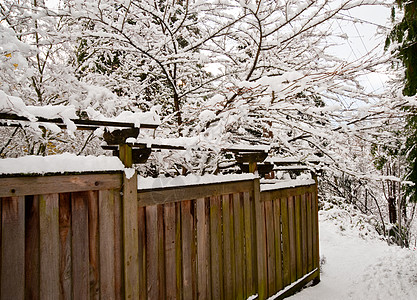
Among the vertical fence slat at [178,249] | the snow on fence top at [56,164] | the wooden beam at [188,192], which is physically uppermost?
the snow on fence top at [56,164]

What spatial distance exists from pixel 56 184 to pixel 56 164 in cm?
12

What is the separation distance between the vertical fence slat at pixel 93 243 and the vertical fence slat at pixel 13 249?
40 centimetres

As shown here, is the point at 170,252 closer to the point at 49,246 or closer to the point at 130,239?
the point at 130,239

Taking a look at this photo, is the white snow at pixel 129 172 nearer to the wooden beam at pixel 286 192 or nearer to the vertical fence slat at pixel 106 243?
the vertical fence slat at pixel 106 243

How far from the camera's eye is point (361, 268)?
5.64 metres

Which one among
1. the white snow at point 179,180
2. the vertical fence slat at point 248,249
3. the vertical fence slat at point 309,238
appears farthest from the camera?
the vertical fence slat at point 309,238

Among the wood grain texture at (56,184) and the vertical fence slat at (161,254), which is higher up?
the wood grain texture at (56,184)

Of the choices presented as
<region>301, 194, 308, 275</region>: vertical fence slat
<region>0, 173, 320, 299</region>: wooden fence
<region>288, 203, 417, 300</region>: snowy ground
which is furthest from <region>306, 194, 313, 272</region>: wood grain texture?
<region>0, 173, 320, 299</region>: wooden fence

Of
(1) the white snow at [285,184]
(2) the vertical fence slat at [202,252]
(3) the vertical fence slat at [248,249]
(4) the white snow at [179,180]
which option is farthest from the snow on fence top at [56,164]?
(1) the white snow at [285,184]

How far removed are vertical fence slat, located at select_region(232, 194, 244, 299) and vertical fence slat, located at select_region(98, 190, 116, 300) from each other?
4.82 ft

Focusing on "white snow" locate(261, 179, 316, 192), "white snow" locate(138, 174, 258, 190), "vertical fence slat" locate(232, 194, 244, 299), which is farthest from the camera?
"white snow" locate(261, 179, 316, 192)

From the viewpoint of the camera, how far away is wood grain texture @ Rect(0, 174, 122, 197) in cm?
167

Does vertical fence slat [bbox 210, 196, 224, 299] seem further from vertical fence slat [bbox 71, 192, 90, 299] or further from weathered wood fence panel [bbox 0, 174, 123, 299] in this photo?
vertical fence slat [bbox 71, 192, 90, 299]

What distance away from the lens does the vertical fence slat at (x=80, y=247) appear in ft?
6.30
